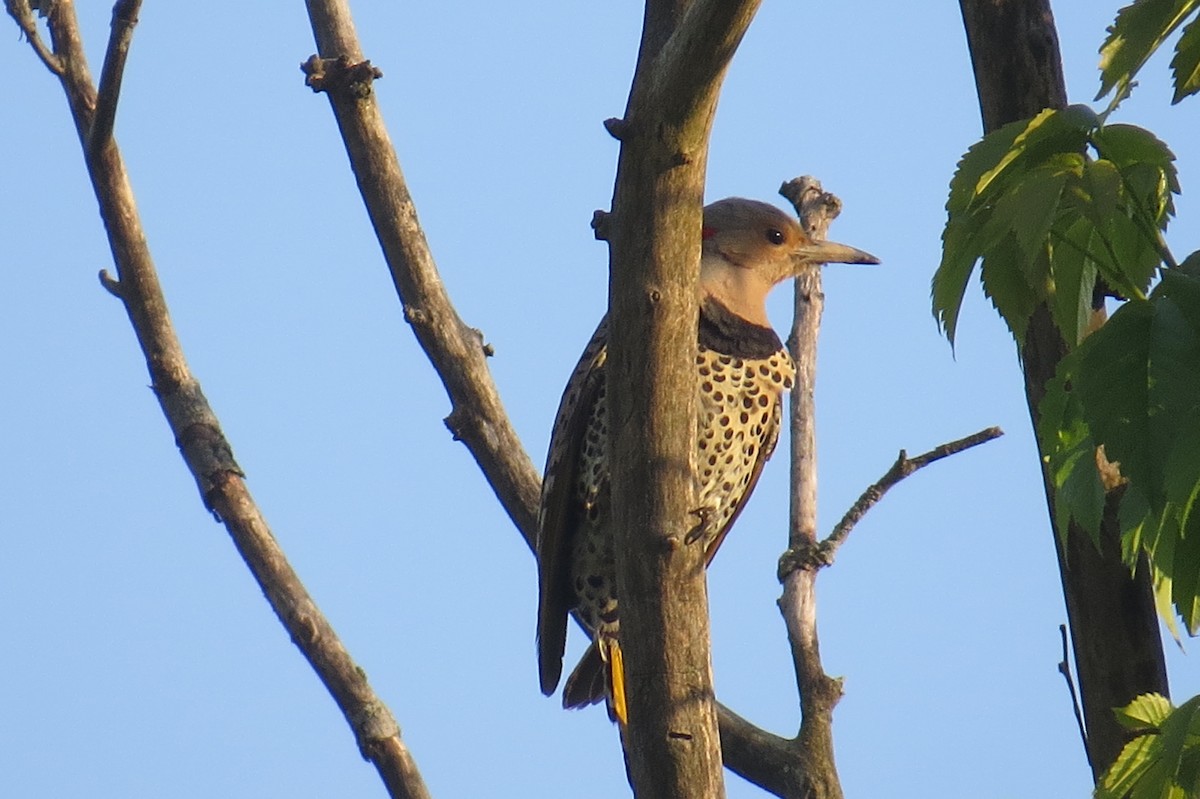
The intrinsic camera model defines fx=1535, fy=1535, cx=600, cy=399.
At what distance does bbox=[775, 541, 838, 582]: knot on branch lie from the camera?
405 centimetres

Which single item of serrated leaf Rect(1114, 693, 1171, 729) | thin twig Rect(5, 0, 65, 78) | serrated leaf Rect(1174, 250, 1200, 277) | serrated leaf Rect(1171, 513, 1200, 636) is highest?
thin twig Rect(5, 0, 65, 78)

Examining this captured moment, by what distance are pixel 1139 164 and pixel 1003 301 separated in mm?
336

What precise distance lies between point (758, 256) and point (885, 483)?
1676 millimetres

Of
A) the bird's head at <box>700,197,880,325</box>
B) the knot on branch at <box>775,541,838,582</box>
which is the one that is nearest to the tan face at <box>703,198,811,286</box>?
the bird's head at <box>700,197,880,325</box>

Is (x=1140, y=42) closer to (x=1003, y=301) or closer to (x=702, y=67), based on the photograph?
(x=1003, y=301)

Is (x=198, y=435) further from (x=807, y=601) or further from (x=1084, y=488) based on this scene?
(x=1084, y=488)

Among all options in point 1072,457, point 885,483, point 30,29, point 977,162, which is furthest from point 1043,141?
point 30,29

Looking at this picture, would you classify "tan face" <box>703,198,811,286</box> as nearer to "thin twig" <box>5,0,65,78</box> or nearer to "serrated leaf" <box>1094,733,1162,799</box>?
"thin twig" <box>5,0,65,78</box>

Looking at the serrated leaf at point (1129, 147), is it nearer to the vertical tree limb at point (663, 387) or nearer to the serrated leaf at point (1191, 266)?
the serrated leaf at point (1191, 266)

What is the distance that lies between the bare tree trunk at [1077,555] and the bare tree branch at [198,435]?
61.4 inches

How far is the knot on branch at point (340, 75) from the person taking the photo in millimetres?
4258

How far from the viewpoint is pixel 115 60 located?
367 cm

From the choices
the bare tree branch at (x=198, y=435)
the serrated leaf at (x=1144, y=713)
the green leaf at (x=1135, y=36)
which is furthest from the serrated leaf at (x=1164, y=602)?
the bare tree branch at (x=198, y=435)

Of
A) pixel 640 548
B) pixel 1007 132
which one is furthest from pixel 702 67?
pixel 640 548
